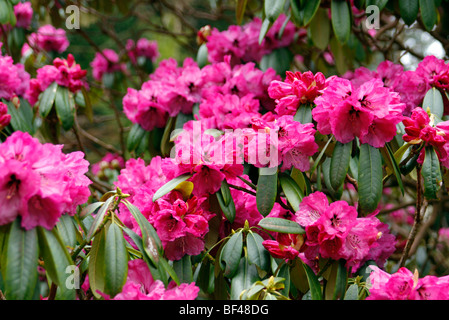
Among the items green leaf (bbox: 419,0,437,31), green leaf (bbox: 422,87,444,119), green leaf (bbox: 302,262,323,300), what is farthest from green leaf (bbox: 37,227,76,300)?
green leaf (bbox: 419,0,437,31)

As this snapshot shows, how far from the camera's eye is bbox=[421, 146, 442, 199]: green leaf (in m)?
1.13

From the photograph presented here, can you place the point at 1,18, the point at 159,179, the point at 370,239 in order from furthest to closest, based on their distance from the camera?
1. the point at 1,18
2. the point at 159,179
3. the point at 370,239

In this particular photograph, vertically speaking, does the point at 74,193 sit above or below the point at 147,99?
below

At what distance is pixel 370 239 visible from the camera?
108cm

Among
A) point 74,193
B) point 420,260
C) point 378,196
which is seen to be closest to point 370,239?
point 378,196

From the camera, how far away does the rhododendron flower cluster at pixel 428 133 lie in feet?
3.73

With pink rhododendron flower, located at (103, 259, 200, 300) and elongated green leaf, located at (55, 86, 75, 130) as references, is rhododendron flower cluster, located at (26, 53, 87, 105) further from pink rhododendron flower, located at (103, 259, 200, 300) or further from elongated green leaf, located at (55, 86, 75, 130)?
pink rhododendron flower, located at (103, 259, 200, 300)

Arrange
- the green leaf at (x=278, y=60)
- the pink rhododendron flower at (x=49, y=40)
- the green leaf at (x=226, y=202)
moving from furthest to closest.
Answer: the pink rhododendron flower at (x=49, y=40)
the green leaf at (x=278, y=60)
the green leaf at (x=226, y=202)

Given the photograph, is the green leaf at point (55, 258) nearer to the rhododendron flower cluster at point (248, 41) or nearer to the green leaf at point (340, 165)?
the green leaf at point (340, 165)

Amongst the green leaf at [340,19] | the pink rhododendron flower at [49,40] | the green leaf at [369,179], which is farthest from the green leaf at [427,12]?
the pink rhododendron flower at [49,40]

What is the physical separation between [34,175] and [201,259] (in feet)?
1.67

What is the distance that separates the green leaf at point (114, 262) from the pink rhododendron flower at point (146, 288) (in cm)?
2

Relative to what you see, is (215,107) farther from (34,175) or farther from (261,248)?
(34,175)
